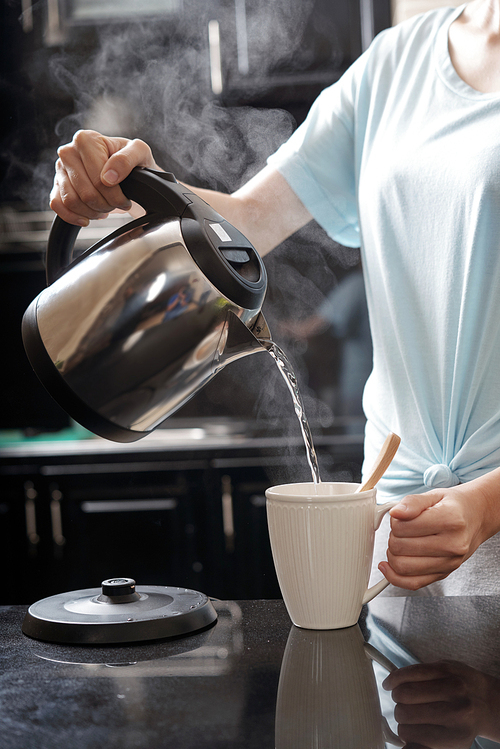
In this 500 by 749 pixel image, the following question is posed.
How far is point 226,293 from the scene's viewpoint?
0.54 meters

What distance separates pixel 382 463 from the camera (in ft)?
1.96

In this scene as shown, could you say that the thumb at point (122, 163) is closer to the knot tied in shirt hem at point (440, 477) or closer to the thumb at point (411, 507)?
the thumb at point (411, 507)

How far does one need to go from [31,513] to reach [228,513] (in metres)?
0.53

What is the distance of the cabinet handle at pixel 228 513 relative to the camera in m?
1.85

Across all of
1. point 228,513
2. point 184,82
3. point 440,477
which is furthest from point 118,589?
point 184,82

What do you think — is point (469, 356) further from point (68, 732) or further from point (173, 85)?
point (173, 85)

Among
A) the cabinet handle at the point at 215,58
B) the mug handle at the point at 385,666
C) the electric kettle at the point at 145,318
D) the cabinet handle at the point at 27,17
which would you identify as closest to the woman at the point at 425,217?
the electric kettle at the point at 145,318

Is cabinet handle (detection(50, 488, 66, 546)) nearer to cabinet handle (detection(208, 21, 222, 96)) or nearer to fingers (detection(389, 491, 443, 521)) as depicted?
cabinet handle (detection(208, 21, 222, 96))

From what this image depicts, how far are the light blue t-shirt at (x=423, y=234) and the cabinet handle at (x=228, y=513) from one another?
95 cm

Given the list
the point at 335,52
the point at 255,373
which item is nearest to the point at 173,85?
the point at 335,52

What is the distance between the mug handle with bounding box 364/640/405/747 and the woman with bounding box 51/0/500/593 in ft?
0.81

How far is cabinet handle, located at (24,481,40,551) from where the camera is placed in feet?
6.22

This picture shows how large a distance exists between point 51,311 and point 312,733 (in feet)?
1.15

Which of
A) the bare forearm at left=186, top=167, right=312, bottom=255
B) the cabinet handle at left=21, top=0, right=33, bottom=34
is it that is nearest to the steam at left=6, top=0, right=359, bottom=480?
the cabinet handle at left=21, top=0, right=33, bottom=34
